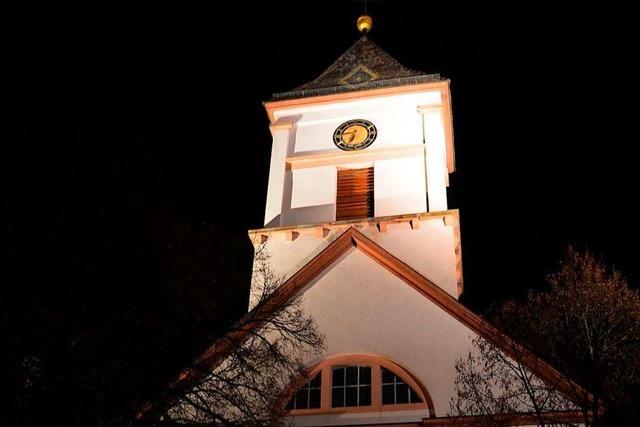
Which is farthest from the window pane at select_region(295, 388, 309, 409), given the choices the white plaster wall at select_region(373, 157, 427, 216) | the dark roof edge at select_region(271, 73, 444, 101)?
the dark roof edge at select_region(271, 73, 444, 101)

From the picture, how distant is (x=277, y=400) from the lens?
15.2m

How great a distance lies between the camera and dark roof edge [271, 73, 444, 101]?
2433 cm

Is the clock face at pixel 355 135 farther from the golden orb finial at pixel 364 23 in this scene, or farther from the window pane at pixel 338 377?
the window pane at pixel 338 377

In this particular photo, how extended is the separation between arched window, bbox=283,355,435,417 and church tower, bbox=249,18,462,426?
0.02 metres

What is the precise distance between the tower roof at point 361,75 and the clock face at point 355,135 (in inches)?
54.4

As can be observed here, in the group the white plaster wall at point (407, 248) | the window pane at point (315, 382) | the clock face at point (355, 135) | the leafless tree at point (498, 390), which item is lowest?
the leafless tree at point (498, 390)

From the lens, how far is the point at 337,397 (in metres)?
15.9

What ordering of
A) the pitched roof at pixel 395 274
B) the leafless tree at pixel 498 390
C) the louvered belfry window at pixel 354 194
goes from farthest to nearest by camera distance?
the louvered belfry window at pixel 354 194, the pitched roof at pixel 395 274, the leafless tree at pixel 498 390

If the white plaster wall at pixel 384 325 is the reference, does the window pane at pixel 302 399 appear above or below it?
below

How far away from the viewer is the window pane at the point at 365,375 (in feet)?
52.5

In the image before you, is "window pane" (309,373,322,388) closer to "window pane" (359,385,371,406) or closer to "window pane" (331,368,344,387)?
"window pane" (331,368,344,387)

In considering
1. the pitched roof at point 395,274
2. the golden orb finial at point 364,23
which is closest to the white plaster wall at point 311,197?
the pitched roof at point 395,274

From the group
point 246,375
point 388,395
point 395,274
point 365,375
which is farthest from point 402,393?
point 246,375

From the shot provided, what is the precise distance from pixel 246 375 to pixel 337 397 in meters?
2.37
